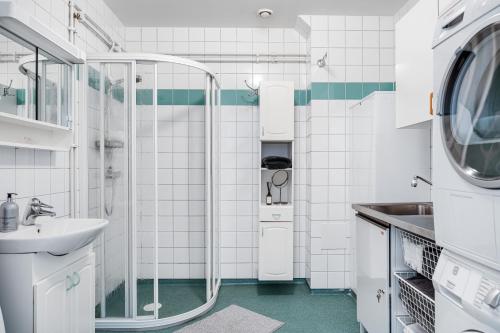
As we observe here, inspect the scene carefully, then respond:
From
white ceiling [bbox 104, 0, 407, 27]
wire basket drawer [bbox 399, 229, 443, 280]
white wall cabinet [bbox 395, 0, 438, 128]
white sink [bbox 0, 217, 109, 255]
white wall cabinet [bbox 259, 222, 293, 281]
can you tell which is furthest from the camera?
white wall cabinet [bbox 259, 222, 293, 281]

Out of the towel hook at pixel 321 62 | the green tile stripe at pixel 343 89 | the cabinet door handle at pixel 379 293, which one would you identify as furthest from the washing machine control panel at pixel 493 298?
the towel hook at pixel 321 62

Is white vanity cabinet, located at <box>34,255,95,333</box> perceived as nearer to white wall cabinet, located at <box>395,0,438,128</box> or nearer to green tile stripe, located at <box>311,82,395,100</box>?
white wall cabinet, located at <box>395,0,438,128</box>

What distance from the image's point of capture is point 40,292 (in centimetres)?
128

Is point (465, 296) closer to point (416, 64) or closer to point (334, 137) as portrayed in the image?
point (416, 64)

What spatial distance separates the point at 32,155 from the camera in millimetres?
1769

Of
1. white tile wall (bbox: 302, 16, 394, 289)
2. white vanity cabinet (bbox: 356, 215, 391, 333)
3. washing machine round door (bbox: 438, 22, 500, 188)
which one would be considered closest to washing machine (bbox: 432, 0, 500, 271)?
washing machine round door (bbox: 438, 22, 500, 188)

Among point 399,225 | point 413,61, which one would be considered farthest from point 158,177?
point 413,61

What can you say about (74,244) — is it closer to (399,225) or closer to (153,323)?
(153,323)

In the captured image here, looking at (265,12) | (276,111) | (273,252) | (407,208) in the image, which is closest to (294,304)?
(273,252)

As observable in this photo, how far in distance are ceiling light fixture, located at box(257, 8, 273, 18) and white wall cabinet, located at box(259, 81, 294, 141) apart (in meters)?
0.62

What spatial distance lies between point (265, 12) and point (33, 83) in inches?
75.2

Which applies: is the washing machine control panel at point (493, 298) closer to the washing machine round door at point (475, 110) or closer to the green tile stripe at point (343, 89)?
the washing machine round door at point (475, 110)

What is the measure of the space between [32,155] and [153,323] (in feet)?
4.47

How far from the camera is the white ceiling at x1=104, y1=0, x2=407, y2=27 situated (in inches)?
104
